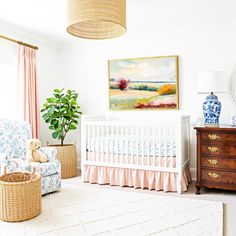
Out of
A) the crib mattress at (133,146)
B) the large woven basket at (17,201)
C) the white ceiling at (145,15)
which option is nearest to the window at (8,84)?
the white ceiling at (145,15)

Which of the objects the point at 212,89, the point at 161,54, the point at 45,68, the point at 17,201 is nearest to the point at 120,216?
the point at 17,201

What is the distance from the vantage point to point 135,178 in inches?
143

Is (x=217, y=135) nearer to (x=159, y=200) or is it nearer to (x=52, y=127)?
(x=159, y=200)

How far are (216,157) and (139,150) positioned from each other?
0.99m

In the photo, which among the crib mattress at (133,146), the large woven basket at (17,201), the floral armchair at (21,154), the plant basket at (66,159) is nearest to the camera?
the large woven basket at (17,201)

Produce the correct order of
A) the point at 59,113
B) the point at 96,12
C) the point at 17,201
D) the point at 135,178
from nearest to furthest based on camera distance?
the point at 96,12
the point at 17,201
the point at 135,178
the point at 59,113

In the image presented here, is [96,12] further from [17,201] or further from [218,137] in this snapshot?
[218,137]

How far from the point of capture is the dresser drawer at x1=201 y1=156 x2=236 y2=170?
10.5 feet

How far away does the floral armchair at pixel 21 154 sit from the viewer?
3049 mm

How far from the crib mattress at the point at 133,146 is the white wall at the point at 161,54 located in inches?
31.7

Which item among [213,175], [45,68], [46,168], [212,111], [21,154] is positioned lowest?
[213,175]

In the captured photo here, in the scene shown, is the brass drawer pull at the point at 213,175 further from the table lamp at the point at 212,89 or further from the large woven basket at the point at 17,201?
the large woven basket at the point at 17,201

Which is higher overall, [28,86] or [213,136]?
[28,86]

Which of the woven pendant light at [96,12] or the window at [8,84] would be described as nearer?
the woven pendant light at [96,12]
